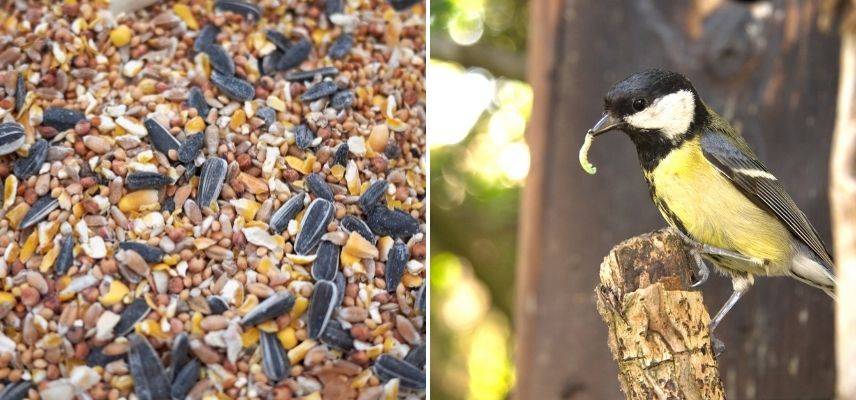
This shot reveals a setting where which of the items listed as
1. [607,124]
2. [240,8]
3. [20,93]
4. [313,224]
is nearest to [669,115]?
[607,124]

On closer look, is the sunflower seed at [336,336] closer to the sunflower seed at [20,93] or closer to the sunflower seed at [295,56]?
the sunflower seed at [295,56]

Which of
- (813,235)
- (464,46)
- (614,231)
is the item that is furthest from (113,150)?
(464,46)

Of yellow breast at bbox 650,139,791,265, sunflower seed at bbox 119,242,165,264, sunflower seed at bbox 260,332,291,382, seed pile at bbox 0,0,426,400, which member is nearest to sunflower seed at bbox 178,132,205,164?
seed pile at bbox 0,0,426,400

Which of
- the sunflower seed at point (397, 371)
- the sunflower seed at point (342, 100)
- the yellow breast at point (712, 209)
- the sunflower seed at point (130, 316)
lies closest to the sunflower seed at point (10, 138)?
the sunflower seed at point (130, 316)

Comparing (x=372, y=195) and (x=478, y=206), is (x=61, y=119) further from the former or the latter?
(x=478, y=206)

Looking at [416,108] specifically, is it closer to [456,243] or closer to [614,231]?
[614,231]
